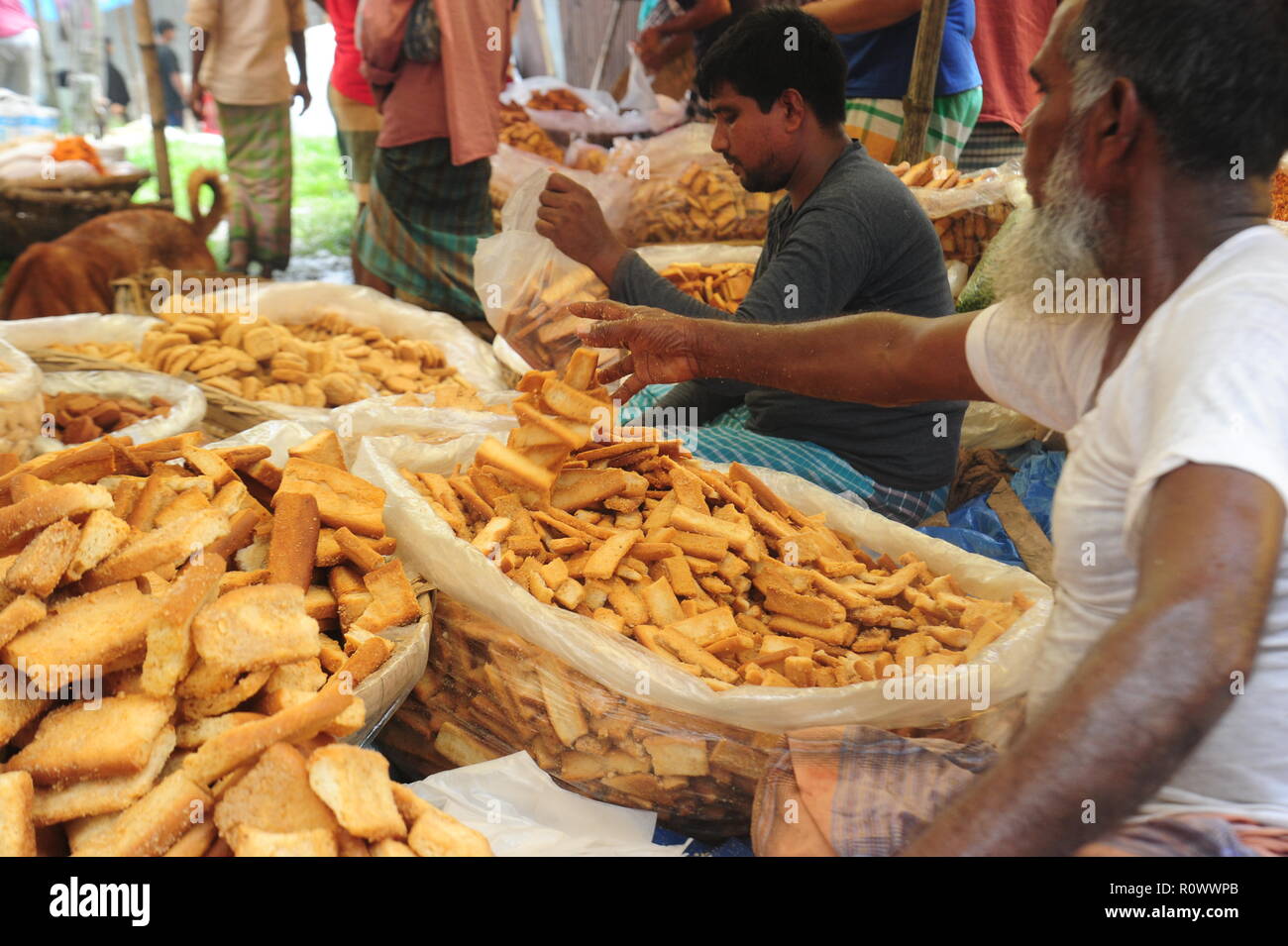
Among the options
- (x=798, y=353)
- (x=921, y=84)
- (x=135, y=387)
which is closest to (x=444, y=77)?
(x=921, y=84)

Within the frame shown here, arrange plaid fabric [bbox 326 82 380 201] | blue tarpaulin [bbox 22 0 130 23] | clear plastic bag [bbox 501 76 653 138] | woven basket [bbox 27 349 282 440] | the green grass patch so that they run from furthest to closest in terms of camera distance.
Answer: blue tarpaulin [bbox 22 0 130 23]
the green grass patch
clear plastic bag [bbox 501 76 653 138]
plaid fabric [bbox 326 82 380 201]
woven basket [bbox 27 349 282 440]

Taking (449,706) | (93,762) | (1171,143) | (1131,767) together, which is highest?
(1171,143)

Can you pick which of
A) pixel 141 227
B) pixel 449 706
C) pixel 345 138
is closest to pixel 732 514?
pixel 449 706

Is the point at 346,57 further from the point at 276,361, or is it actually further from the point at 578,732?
the point at 578,732

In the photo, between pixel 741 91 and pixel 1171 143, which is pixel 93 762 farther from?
pixel 741 91

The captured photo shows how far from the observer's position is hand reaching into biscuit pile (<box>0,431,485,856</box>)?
96cm

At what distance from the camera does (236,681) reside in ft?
3.74

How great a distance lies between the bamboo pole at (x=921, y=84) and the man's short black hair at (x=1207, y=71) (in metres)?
2.30

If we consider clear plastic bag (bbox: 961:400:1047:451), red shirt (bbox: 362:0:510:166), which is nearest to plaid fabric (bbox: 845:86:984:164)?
clear plastic bag (bbox: 961:400:1047:451)

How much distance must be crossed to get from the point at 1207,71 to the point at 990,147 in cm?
347

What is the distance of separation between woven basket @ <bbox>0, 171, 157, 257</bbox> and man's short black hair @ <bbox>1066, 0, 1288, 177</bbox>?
16.8 ft

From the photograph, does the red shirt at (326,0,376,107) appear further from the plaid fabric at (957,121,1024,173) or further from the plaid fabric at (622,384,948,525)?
the plaid fabric at (622,384,948,525)

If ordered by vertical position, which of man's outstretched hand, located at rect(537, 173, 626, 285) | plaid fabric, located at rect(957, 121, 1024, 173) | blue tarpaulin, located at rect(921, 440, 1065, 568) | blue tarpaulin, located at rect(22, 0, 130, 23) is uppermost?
blue tarpaulin, located at rect(22, 0, 130, 23)
